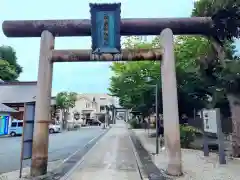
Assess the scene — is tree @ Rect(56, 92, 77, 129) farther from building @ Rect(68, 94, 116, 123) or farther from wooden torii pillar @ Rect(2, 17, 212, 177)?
wooden torii pillar @ Rect(2, 17, 212, 177)

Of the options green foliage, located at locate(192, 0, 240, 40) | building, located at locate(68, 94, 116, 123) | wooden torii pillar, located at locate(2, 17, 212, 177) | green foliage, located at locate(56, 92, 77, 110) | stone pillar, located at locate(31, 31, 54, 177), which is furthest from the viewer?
building, located at locate(68, 94, 116, 123)

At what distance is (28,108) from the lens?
33.3 ft

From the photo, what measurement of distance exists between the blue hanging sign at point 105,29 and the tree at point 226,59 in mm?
3820

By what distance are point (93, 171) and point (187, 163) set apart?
4173 mm

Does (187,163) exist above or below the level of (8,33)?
below

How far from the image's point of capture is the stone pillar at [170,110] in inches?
382

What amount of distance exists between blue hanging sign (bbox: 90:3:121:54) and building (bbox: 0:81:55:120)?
2900cm

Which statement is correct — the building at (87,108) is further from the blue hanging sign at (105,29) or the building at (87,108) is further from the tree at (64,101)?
the blue hanging sign at (105,29)

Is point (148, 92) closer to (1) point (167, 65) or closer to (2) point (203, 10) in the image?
(2) point (203, 10)

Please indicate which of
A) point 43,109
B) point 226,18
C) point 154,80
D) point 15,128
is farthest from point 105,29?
point 15,128

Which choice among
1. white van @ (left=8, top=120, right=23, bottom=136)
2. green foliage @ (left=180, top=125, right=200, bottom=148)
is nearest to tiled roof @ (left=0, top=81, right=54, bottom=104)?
white van @ (left=8, top=120, right=23, bottom=136)

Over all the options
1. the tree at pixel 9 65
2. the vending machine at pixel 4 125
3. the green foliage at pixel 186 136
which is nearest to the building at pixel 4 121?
the vending machine at pixel 4 125

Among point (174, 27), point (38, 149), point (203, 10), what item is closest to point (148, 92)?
point (203, 10)

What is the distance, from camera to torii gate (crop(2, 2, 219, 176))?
9.80 metres
